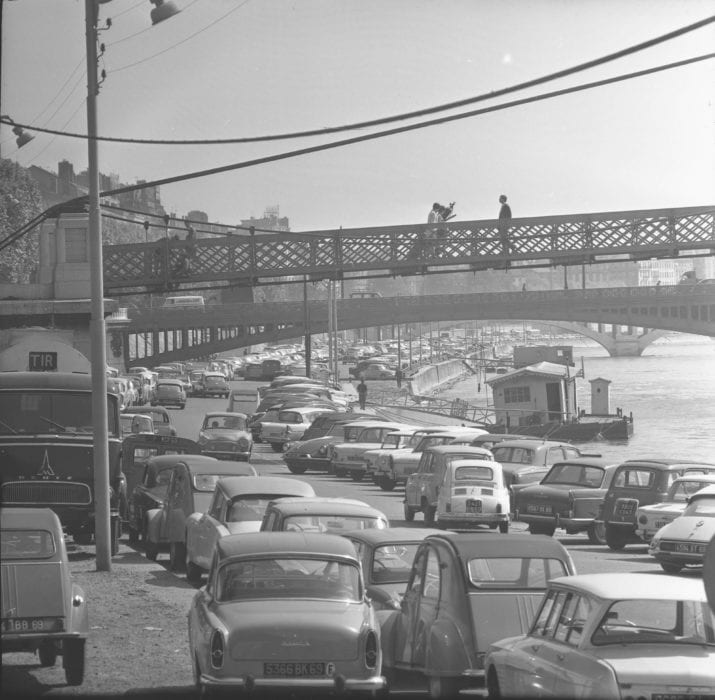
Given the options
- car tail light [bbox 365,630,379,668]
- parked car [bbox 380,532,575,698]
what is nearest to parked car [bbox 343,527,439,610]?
parked car [bbox 380,532,575,698]

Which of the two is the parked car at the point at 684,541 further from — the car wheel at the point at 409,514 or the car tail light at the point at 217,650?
the car tail light at the point at 217,650

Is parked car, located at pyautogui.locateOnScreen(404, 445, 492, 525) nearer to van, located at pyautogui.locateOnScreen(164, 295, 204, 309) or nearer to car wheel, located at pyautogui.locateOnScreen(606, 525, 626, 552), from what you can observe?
car wheel, located at pyautogui.locateOnScreen(606, 525, 626, 552)

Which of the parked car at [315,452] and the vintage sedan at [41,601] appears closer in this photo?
the vintage sedan at [41,601]

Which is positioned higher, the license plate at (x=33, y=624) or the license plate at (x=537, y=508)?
the license plate at (x=33, y=624)

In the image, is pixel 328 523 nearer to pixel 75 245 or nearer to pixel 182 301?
pixel 75 245

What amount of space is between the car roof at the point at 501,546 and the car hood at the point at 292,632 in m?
1.14

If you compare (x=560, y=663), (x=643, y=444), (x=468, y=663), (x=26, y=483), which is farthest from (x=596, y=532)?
(x=643, y=444)

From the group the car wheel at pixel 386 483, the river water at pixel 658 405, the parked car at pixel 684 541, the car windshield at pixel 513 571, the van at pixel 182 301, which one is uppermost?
the van at pixel 182 301

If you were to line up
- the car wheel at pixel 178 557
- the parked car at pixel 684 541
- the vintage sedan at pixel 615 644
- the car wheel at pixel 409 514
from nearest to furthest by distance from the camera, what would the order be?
the vintage sedan at pixel 615 644 → the parked car at pixel 684 541 → the car wheel at pixel 178 557 → the car wheel at pixel 409 514

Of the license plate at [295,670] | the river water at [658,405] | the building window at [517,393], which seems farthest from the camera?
the building window at [517,393]

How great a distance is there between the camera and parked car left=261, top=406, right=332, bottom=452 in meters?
51.5

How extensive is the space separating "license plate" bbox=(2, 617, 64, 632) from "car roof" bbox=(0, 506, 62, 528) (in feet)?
3.66

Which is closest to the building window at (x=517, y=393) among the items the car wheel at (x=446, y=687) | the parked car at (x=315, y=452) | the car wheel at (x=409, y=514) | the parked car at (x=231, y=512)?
the parked car at (x=315, y=452)

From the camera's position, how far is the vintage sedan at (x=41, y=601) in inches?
474
